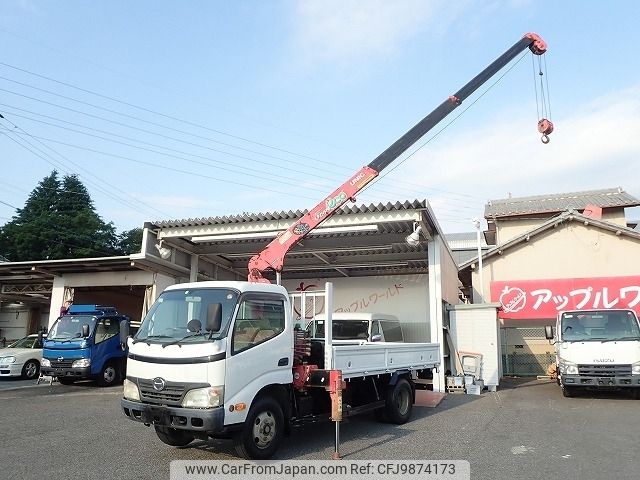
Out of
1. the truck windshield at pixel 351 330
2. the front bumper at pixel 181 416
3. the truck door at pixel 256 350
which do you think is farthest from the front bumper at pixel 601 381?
the front bumper at pixel 181 416

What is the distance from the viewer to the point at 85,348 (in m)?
13.3

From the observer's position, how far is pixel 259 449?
594 centimetres

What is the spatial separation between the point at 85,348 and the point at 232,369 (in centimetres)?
926

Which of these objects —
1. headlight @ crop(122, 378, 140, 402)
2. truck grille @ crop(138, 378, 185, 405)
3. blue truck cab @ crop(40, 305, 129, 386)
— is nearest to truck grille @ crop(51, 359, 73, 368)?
blue truck cab @ crop(40, 305, 129, 386)

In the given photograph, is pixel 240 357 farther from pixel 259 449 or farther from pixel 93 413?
pixel 93 413

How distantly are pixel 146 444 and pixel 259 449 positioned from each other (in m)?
1.98

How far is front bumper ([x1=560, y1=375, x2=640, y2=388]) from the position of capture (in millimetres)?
10625

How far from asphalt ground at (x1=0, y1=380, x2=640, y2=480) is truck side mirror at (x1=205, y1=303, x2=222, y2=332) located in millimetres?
1668

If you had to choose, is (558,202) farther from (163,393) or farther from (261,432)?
(163,393)

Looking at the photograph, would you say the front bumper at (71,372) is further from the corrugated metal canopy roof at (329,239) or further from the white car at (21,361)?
the corrugated metal canopy roof at (329,239)

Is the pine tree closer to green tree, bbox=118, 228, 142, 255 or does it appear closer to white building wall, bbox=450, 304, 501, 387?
green tree, bbox=118, 228, 142, 255

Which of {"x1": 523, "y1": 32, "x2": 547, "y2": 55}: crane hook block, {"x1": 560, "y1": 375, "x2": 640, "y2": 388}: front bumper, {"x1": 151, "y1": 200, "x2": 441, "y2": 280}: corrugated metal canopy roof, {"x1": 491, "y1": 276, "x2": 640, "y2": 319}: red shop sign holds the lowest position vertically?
{"x1": 560, "y1": 375, "x2": 640, "y2": 388}: front bumper

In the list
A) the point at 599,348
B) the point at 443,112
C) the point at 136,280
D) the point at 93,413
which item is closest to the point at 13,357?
the point at 136,280

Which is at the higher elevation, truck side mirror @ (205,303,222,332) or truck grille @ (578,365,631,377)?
truck side mirror @ (205,303,222,332)
